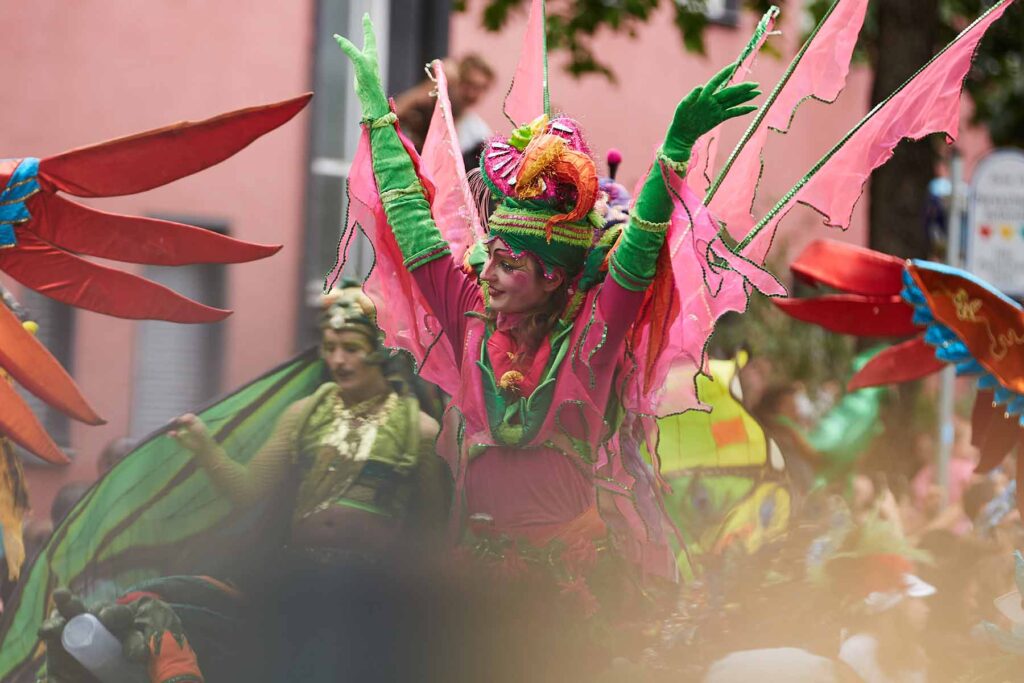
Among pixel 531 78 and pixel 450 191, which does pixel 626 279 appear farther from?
pixel 531 78

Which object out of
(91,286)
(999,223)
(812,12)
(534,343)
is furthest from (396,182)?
(812,12)

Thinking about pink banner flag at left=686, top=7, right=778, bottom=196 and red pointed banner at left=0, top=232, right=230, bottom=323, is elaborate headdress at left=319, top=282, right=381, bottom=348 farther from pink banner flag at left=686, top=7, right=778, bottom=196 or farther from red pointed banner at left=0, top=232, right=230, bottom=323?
pink banner flag at left=686, top=7, right=778, bottom=196

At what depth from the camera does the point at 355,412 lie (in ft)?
11.0

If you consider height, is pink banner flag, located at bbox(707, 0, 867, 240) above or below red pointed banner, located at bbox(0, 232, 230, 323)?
above

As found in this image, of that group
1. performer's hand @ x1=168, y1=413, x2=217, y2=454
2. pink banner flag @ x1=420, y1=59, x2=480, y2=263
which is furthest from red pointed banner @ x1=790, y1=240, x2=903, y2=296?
performer's hand @ x1=168, y1=413, x2=217, y2=454

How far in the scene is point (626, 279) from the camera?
112 inches

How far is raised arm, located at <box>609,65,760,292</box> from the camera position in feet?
8.71

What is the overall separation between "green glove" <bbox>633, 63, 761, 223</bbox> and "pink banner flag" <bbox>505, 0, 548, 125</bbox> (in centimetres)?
71

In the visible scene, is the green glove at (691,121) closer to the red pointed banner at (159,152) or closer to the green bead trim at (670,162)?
the green bead trim at (670,162)

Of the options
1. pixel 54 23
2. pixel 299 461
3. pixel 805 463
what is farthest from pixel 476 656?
pixel 54 23

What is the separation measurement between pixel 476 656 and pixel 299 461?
0.58m

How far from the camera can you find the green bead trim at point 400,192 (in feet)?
10.1

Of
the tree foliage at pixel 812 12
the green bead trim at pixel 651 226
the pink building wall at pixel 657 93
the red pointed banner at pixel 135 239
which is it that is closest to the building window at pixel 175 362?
the red pointed banner at pixel 135 239

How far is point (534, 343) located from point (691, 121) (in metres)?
0.62
